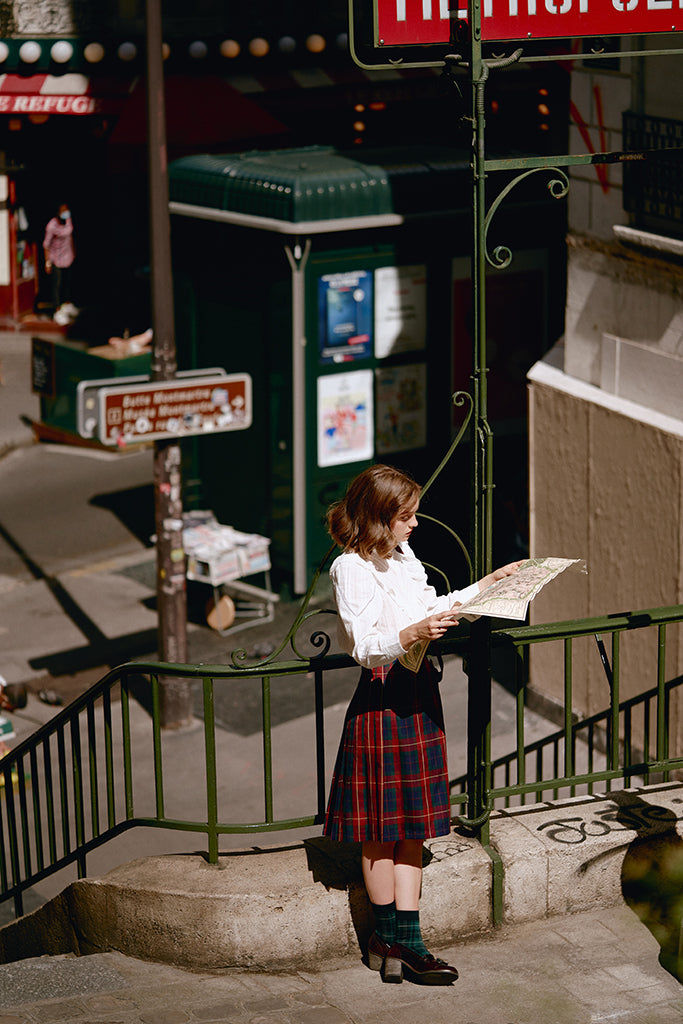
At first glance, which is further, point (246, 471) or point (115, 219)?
point (115, 219)

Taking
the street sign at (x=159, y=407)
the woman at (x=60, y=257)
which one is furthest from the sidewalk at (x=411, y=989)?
the woman at (x=60, y=257)

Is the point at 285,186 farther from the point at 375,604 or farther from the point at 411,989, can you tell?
the point at 411,989

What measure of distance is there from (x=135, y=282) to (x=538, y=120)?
A: 6.60m

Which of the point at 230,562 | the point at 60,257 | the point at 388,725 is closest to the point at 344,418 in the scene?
the point at 230,562

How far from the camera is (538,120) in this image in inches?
727

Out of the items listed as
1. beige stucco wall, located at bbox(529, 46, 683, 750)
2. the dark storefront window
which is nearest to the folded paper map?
beige stucco wall, located at bbox(529, 46, 683, 750)

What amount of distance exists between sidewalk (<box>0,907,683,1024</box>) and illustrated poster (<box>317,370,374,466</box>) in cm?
749

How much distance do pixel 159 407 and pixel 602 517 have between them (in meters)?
3.00

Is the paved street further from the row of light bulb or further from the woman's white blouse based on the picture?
the row of light bulb

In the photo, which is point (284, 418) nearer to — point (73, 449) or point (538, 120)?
point (73, 449)

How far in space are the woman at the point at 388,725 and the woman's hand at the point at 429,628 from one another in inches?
1.3

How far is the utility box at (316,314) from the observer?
476 inches

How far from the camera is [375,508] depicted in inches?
181

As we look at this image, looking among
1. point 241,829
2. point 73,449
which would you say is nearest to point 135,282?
point 73,449
